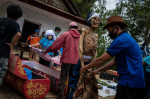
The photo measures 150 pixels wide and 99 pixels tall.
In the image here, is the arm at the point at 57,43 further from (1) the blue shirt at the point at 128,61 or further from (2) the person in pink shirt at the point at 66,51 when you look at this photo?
(1) the blue shirt at the point at 128,61

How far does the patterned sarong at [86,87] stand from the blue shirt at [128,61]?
0.84 m

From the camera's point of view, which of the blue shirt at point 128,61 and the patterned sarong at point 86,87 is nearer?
the blue shirt at point 128,61

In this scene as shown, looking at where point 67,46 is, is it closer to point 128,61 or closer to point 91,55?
point 91,55

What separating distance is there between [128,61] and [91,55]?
1.24 meters

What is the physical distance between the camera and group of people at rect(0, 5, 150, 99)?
1701 millimetres

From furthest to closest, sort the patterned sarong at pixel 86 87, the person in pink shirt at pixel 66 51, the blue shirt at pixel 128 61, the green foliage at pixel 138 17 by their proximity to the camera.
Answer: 1. the green foliage at pixel 138 17
2. the person in pink shirt at pixel 66 51
3. the patterned sarong at pixel 86 87
4. the blue shirt at pixel 128 61

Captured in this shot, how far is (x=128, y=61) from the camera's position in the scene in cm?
171

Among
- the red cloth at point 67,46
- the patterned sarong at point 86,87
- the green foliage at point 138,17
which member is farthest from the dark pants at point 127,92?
the green foliage at point 138,17

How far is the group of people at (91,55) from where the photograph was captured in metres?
1.70

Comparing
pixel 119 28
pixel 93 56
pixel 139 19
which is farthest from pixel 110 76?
pixel 139 19

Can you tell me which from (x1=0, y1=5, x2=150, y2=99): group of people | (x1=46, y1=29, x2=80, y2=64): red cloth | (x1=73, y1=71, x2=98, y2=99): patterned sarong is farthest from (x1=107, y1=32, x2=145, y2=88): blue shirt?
(x1=46, y1=29, x2=80, y2=64): red cloth

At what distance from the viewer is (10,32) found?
2.65m

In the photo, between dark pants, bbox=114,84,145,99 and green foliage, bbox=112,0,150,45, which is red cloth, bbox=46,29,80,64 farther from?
green foliage, bbox=112,0,150,45

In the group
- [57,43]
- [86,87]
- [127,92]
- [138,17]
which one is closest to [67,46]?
[57,43]
